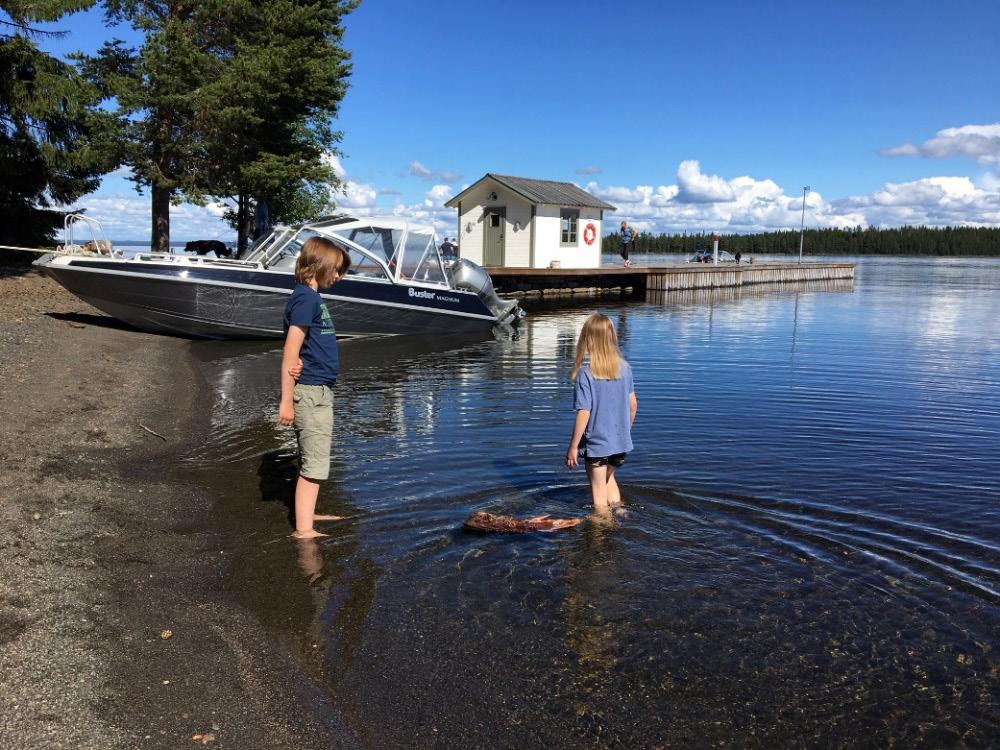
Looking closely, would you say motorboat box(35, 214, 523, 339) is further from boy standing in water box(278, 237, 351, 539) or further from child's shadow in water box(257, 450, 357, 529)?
boy standing in water box(278, 237, 351, 539)

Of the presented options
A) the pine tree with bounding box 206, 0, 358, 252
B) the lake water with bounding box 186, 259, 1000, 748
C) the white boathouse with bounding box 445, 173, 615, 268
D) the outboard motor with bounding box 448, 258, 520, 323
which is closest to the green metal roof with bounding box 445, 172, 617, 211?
the white boathouse with bounding box 445, 173, 615, 268

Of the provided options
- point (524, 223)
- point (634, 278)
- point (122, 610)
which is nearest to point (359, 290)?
point (122, 610)

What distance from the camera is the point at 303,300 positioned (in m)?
5.12

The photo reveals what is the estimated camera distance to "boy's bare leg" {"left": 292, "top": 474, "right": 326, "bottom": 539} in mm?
5691

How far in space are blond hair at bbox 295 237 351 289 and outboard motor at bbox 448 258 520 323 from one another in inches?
582

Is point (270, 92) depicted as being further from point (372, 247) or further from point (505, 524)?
point (505, 524)

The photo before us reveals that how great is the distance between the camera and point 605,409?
5.72 meters

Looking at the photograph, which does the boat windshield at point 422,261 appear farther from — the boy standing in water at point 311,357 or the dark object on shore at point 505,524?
the boy standing in water at point 311,357

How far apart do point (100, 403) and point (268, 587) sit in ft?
19.6

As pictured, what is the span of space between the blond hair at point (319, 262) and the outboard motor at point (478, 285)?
14.8m

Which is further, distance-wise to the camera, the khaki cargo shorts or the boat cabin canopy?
the boat cabin canopy

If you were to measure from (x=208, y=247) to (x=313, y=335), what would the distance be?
2333 centimetres

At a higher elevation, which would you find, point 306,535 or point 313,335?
point 313,335

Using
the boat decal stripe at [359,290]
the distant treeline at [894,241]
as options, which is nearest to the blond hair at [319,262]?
the boat decal stripe at [359,290]
